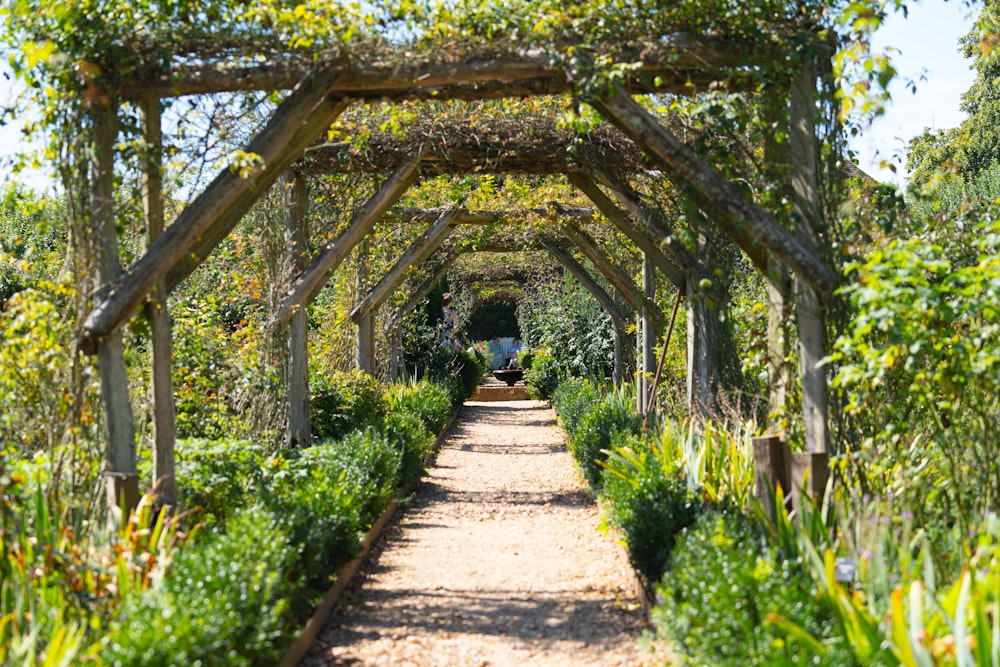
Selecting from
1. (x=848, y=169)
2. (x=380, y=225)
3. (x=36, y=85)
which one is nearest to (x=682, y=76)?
(x=848, y=169)

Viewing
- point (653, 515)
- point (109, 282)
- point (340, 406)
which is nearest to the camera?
point (109, 282)

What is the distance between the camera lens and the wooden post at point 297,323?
9328 millimetres

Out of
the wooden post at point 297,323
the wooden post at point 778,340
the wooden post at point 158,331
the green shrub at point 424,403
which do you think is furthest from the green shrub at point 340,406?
the wooden post at point 778,340

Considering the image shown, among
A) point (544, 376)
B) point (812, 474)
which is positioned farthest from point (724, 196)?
point (544, 376)

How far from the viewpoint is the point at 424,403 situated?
14.0m

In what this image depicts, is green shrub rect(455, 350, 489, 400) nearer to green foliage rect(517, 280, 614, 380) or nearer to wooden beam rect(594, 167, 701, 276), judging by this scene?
green foliage rect(517, 280, 614, 380)

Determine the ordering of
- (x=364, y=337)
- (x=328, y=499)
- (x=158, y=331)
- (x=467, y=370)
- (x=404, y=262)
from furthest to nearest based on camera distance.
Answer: (x=467, y=370)
(x=364, y=337)
(x=404, y=262)
(x=328, y=499)
(x=158, y=331)

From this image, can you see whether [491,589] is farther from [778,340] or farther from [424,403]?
[424,403]

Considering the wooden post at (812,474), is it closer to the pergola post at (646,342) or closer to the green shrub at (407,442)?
the green shrub at (407,442)

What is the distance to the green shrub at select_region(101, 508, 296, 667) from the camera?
11.0 feet

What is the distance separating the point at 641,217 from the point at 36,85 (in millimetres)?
5470

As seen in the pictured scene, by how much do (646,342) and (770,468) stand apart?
7.21m

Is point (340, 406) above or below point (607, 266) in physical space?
below

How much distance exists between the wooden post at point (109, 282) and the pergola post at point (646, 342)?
770 centimetres
